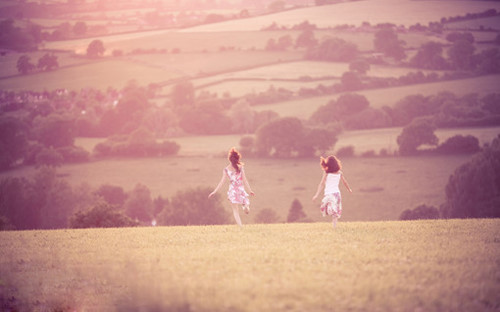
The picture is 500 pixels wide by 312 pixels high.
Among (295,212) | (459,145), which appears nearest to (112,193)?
(295,212)

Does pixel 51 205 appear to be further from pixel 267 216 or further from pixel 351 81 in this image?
pixel 351 81

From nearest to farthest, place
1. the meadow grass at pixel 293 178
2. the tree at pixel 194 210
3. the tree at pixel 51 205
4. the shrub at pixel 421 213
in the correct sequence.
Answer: the shrub at pixel 421 213, the tree at pixel 194 210, the meadow grass at pixel 293 178, the tree at pixel 51 205

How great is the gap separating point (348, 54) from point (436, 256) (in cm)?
13131

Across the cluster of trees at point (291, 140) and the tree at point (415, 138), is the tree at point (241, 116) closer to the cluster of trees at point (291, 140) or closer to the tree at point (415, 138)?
the cluster of trees at point (291, 140)

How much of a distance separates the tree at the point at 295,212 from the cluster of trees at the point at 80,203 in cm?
945

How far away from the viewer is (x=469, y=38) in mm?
127938

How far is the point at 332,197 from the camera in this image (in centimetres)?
1861

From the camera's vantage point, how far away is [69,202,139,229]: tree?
36250mm

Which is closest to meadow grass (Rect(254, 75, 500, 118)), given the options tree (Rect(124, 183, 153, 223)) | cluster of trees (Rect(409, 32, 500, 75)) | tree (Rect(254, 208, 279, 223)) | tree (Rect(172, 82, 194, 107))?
cluster of trees (Rect(409, 32, 500, 75))

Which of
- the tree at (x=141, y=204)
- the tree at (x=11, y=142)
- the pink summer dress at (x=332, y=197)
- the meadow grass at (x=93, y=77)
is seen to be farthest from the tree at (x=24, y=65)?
the pink summer dress at (x=332, y=197)

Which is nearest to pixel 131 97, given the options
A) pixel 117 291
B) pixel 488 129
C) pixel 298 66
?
pixel 298 66

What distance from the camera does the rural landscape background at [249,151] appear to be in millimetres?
12406

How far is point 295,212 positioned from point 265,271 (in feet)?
197

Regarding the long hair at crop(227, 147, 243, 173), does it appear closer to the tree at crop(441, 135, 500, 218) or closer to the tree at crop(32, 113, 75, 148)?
the tree at crop(441, 135, 500, 218)
